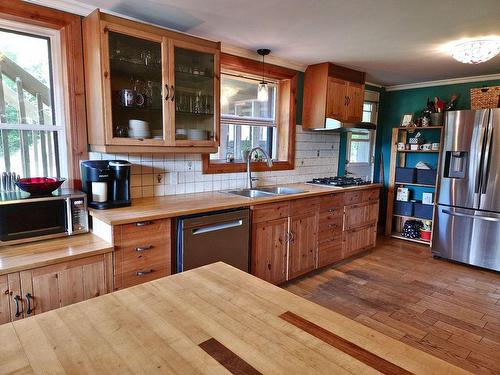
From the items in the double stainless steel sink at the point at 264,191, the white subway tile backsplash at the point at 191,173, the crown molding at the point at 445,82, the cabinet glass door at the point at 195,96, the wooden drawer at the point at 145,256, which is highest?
the crown molding at the point at 445,82

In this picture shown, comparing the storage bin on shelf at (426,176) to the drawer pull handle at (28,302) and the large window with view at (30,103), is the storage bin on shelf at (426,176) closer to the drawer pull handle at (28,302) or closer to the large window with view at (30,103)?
the large window with view at (30,103)

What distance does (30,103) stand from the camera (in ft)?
7.34

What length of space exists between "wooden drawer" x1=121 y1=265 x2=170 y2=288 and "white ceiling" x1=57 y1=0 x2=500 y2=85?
1785mm

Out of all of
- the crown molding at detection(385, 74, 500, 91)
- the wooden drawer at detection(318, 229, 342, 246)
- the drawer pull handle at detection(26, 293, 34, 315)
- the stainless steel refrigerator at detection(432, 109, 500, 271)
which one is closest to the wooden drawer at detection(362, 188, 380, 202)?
the wooden drawer at detection(318, 229, 342, 246)

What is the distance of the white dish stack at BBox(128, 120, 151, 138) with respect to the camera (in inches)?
93.0

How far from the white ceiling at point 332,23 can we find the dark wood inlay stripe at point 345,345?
2.00m

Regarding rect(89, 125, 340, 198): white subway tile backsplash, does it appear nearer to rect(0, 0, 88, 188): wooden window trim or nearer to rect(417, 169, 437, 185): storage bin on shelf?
rect(0, 0, 88, 188): wooden window trim

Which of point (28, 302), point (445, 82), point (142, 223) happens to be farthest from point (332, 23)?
point (445, 82)

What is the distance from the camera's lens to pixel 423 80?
4590 millimetres

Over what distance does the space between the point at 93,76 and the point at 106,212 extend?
942mm

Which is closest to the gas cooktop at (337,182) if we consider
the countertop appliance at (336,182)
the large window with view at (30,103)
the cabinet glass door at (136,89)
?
the countertop appliance at (336,182)

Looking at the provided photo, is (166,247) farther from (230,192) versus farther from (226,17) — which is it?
(226,17)

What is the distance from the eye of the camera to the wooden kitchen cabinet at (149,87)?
2.20m

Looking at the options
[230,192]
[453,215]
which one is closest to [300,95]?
[230,192]
